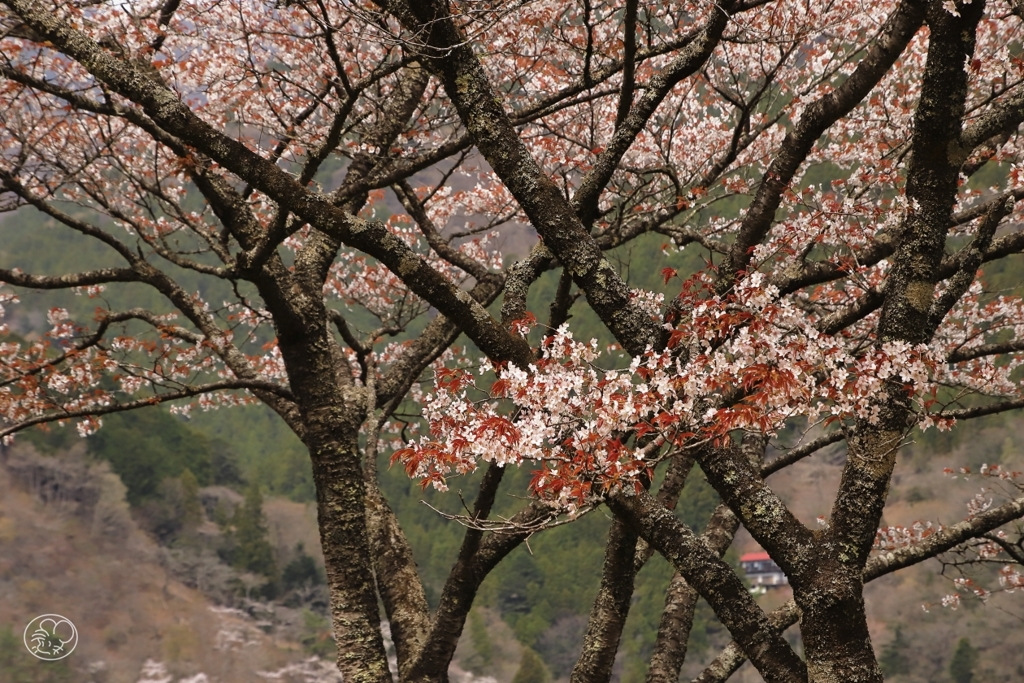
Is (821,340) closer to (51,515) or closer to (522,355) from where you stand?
(522,355)

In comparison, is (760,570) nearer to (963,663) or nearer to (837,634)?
(963,663)

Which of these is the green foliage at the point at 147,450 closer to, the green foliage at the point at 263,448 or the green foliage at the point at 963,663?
the green foliage at the point at 263,448

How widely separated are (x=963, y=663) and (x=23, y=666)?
128ft

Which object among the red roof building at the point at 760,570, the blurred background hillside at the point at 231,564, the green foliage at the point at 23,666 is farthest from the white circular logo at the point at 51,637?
the red roof building at the point at 760,570

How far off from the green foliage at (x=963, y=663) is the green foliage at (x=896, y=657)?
2275 mm

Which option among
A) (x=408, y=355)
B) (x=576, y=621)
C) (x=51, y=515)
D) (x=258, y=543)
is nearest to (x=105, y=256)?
(x=51, y=515)

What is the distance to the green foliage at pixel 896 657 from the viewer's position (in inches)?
1198

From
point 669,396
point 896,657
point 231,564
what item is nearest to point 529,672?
point 896,657

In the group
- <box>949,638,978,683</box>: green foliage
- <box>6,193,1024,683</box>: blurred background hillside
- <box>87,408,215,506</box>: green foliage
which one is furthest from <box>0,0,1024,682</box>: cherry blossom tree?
<box>87,408,215,506</box>: green foliage

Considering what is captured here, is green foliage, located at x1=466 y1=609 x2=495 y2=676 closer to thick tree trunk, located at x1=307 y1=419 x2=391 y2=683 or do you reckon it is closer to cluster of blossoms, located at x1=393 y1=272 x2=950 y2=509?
thick tree trunk, located at x1=307 y1=419 x2=391 y2=683

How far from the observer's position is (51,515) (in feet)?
130

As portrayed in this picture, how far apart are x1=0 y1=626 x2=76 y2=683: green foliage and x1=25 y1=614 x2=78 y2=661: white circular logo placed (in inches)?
16.1

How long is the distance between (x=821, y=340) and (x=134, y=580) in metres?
44.3

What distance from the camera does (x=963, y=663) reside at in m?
28.3
